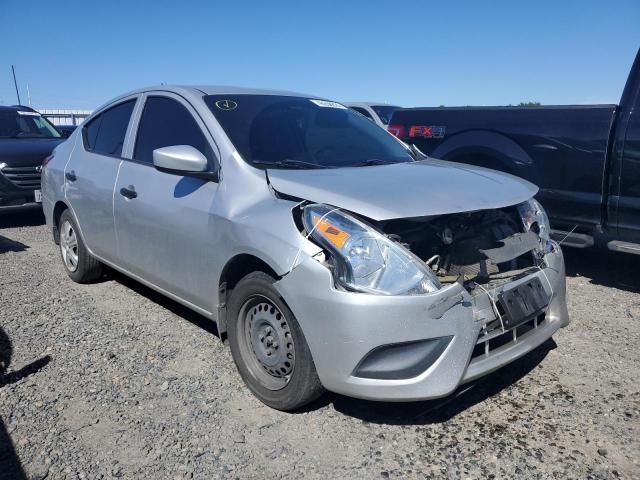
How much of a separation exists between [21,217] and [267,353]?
766 centimetres

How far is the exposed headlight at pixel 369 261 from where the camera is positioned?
2.48 meters

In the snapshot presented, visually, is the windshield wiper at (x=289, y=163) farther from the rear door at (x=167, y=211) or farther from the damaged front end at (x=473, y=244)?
the damaged front end at (x=473, y=244)

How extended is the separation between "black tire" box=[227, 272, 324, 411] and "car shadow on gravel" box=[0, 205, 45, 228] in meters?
6.05

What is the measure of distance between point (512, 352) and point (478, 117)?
11.4 ft

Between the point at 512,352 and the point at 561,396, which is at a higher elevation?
Result: the point at 512,352

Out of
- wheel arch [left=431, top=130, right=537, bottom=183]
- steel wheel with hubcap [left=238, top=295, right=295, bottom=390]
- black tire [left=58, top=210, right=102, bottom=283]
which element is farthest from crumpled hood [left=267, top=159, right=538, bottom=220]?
black tire [left=58, top=210, right=102, bottom=283]

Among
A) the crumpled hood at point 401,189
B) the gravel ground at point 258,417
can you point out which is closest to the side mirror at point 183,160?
the crumpled hood at point 401,189

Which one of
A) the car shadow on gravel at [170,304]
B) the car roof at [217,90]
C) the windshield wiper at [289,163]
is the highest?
the car roof at [217,90]

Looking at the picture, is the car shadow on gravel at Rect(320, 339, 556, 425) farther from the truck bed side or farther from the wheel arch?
the wheel arch

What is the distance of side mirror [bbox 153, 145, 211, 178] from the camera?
10.3 feet

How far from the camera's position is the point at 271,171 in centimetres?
306

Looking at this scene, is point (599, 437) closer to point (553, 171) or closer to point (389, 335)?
point (389, 335)

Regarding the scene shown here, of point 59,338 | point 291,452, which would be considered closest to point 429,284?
point 291,452

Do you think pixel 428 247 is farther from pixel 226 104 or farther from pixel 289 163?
pixel 226 104
